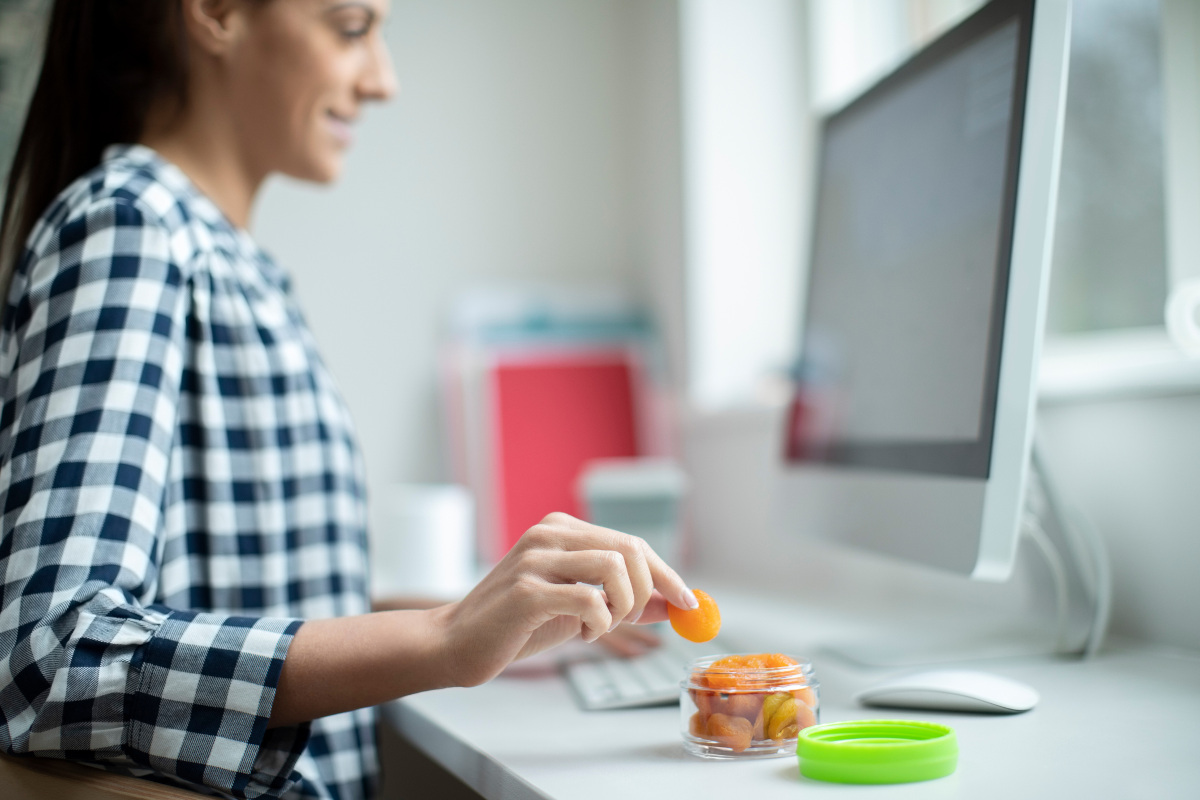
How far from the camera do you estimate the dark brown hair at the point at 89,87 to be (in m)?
0.92

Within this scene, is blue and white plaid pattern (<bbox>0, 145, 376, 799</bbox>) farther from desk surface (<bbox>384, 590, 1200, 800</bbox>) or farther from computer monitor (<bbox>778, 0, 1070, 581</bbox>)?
computer monitor (<bbox>778, 0, 1070, 581</bbox>)

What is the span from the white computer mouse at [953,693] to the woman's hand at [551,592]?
0.19 meters

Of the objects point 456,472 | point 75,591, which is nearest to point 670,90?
point 456,472

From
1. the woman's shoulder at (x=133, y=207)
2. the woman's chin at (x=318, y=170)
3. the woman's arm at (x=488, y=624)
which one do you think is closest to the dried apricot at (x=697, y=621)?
the woman's arm at (x=488, y=624)

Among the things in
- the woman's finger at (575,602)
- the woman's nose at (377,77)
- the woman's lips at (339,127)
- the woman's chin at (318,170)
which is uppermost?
the woman's nose at (377,77)

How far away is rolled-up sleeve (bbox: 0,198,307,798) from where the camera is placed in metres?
0.61

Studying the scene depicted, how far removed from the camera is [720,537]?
1.73 m

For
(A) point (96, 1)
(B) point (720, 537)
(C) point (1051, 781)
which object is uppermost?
(A) point (96, 1)

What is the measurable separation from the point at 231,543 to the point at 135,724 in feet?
0.73

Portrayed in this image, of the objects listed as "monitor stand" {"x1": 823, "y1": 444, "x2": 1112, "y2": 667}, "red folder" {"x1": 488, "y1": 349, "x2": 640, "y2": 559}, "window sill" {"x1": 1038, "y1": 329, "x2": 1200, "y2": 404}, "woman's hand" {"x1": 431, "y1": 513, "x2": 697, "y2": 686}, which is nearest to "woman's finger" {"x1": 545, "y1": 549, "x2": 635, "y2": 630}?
"woman's hand" {"x1": 431, "y1": 513, "x2": 697, "y2": 686}

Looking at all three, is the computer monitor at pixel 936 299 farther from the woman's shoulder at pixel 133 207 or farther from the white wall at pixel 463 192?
the white wall at pixel 463 192

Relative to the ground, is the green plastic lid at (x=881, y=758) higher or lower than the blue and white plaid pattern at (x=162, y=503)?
lower

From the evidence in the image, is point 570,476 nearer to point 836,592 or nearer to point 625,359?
point 625,359

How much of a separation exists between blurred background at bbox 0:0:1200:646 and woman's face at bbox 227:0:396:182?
69 centimetres
